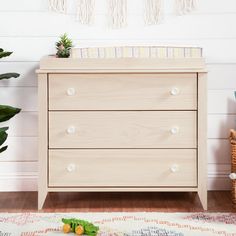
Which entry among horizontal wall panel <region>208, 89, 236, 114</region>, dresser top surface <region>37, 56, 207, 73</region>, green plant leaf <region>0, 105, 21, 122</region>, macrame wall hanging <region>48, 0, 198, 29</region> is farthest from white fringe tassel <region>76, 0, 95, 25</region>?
horizontal wall panel <region>208, 89, 236, 114</region>

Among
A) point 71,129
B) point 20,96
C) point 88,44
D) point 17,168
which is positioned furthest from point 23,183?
point 88,44

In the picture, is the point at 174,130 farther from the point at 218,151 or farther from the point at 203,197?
the point at 218,151

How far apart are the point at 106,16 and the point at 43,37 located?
1.22 ft

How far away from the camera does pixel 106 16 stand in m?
3.45

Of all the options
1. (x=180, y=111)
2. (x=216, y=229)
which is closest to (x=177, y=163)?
(x=180, y=111)

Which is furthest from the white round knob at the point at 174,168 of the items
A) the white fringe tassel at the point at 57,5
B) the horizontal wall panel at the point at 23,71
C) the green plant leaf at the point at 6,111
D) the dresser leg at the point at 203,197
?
the white fringe tassel at the point at 57,5

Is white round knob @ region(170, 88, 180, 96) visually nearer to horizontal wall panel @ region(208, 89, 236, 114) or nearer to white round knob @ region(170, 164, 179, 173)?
white round knob @ region(170, 164, 179, 173)

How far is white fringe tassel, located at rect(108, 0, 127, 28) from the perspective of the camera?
135 inches

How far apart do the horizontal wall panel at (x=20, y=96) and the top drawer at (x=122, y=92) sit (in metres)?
0.42

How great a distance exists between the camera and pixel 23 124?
137 inches

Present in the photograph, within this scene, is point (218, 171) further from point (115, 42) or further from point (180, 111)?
point (115, 42)

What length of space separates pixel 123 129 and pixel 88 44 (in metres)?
0.63

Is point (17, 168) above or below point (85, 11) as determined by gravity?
below

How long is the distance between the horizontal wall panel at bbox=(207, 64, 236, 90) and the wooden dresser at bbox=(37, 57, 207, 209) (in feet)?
1.44
